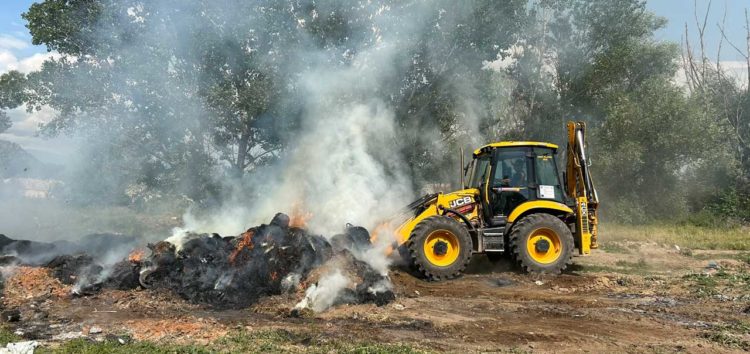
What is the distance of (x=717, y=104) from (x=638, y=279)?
20925 millimetres

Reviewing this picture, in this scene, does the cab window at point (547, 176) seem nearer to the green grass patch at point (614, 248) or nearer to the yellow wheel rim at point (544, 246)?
the yellow wheel rim at point (544, 246)

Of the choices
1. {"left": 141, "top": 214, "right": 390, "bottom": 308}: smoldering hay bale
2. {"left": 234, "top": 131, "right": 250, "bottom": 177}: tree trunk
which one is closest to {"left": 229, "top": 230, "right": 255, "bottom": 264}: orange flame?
{"left": 141, "top": 214, "right": 390, "bottom": 308}: smoldering hay bale

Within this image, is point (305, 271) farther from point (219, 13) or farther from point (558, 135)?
point (558, 135)

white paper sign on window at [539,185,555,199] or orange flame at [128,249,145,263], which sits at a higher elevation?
white paper sign on window at [539,185,555,199]

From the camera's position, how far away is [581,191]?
1038cm

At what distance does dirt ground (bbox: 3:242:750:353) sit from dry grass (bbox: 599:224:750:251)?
5.94 metres

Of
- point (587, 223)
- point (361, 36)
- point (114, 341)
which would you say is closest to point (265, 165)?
point (361, 36)

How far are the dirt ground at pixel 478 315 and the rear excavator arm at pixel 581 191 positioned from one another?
83 cm

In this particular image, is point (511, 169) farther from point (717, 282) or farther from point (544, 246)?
point (717, 282)

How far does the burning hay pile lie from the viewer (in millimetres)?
7496

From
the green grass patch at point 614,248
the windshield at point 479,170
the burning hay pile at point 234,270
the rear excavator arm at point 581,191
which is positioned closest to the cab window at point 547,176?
the rear excavator arm at point 581,191

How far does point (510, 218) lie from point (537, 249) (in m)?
0.76

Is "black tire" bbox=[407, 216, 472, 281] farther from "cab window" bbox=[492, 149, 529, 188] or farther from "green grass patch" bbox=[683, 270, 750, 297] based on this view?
"green grass patch" bbox=[683, 270, 750, 297]

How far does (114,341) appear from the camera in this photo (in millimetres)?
5605
